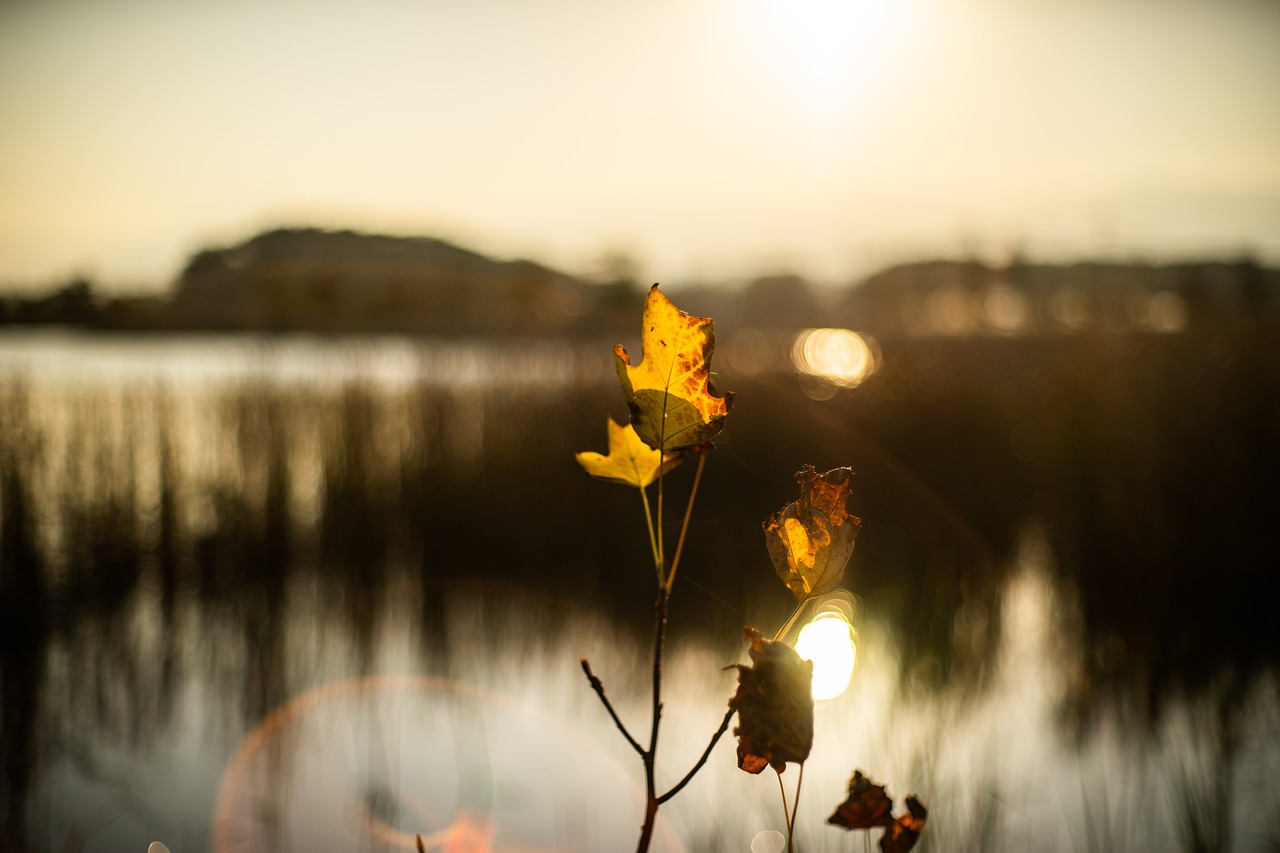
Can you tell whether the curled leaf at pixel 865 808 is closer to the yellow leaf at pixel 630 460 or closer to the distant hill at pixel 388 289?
the yellow leaf at pixel 630 460

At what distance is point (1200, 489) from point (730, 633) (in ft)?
9.32

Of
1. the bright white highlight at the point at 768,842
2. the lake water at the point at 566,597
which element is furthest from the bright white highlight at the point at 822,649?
the bright white highlight at the point at 768,842

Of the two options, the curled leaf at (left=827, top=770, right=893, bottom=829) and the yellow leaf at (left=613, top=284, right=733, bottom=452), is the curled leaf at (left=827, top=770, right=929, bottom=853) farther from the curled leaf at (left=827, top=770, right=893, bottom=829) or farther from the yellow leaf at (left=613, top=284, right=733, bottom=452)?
the yellow leaf at (left=613, top=284, right=733, bottom=452)

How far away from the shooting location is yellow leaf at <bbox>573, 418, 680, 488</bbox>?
17.7 inches

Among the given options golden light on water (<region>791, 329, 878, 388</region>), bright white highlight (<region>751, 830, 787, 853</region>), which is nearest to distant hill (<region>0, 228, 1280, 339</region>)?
golden light on water (<region>791, 329, 878, 388</region>)

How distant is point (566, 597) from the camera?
4957 millimetres

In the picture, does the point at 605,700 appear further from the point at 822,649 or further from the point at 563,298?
the point at 563,298

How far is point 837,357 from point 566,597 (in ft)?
9.69

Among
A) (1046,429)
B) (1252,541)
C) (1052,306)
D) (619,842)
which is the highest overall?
(1052,306)

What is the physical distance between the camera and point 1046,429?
5547mm

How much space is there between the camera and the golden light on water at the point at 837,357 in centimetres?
615

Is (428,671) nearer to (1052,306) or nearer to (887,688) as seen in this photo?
(887,688)

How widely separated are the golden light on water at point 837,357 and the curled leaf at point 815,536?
18.6 ft

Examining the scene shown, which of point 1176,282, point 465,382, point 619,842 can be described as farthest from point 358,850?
point 1176,282
